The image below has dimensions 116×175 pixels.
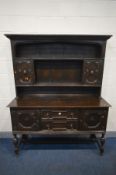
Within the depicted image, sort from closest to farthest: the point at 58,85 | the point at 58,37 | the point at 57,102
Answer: the point at 58,37 < the point at 57,102 < the point at 58,85

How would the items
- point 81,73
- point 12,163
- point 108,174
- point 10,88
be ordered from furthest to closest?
1. point 10,88
2. point 81,73
3. point 12,163
4. point 108,174

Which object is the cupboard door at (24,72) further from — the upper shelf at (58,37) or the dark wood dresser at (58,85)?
the upper shelf at (58,37)

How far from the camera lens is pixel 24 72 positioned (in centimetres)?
214

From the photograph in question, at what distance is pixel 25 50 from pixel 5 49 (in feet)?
1.02

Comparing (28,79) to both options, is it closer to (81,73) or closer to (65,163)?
(81,73)

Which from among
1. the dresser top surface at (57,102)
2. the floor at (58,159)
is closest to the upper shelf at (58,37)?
the dresser top surface at (57,102)

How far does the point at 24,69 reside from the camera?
2.13m

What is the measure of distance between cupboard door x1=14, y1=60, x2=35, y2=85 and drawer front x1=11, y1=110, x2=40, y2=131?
1.46 feet

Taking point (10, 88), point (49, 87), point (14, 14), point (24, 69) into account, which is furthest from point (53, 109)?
point (14, 14)

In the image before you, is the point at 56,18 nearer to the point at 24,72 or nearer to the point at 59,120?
the point at 24,72

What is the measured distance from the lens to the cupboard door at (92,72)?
6.98 ft

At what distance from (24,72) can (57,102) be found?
64 cm

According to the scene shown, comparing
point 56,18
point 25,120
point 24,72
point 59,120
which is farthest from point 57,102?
point 56,18

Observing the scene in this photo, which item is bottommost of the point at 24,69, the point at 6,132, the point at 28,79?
the point at 6,132
